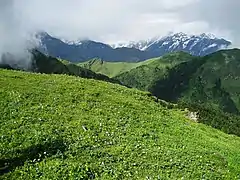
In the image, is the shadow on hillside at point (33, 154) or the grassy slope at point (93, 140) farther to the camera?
the grassy slope at point (93, 140)

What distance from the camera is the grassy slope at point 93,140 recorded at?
21.8 metres

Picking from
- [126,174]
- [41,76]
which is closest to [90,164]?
[126,174]

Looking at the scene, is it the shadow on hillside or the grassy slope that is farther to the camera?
the grassy slope

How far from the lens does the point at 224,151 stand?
3077 cm

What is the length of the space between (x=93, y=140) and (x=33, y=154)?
4.77m

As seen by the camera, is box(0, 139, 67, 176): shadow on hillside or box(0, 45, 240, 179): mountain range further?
box(0, 45, 240, 179): mountain range

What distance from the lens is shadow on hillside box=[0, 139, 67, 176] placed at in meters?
21.0

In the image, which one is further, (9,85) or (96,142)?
(9,85)

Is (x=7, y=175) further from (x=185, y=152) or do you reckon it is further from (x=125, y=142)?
(x=185, y=152)

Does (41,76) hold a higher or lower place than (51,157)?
higher

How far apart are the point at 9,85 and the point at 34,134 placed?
1178 centimetres

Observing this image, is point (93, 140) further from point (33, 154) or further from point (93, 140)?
point (33, 154)

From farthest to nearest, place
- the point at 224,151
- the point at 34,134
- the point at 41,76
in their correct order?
the point at 41,76, the point at 224,151, the point at 34,134

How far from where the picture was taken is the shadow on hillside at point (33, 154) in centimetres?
2097
